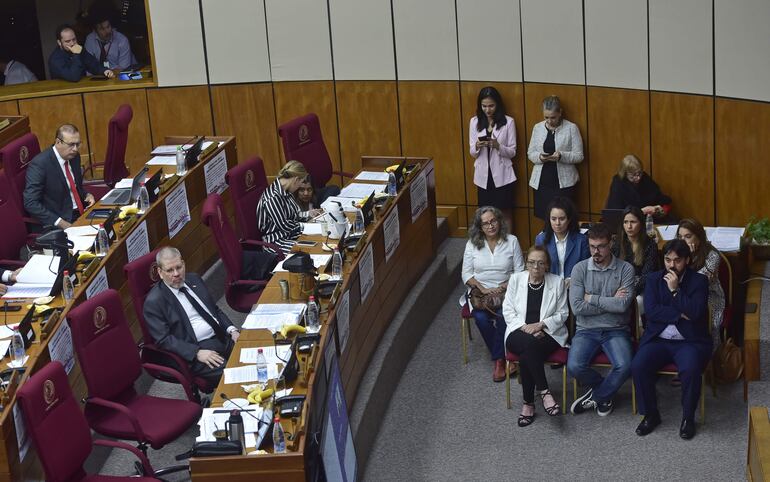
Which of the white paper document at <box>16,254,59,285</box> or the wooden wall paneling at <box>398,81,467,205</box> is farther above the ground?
the wooden wall paneling at <box>398,81,467,205</box>

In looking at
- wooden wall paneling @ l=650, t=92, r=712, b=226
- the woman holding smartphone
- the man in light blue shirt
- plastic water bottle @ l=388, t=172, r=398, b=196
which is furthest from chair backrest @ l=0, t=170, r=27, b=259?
wooden wall paneling @ l=650, t=92, r=712, b=226

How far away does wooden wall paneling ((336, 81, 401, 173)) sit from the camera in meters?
9.61

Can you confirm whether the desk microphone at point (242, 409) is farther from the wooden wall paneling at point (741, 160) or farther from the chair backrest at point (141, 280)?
the wooden wall paneling at point (741, 160)

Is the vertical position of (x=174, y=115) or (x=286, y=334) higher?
(x=174, y=115)

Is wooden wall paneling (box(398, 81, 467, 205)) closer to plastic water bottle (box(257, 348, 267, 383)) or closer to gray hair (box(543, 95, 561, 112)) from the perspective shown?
gray hair (box(543, 95, 561, 112))

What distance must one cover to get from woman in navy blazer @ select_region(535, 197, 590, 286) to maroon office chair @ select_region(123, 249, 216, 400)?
2.32 m

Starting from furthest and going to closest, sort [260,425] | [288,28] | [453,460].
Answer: [288,28] < [453,460] < [260,425]

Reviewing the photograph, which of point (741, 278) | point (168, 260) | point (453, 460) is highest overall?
point (168, 260)

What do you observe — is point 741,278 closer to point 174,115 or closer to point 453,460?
point 453,460

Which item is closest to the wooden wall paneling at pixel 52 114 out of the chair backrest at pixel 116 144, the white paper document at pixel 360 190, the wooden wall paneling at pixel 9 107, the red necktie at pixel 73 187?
the wooden wall paneling at pixel 9 107

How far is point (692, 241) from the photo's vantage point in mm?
6801

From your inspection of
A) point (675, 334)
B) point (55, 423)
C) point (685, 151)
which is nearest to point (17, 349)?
point (55, 423)

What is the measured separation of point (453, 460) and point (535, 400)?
809 millimetres

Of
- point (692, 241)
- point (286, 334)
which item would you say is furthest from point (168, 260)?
point (692, 241)
